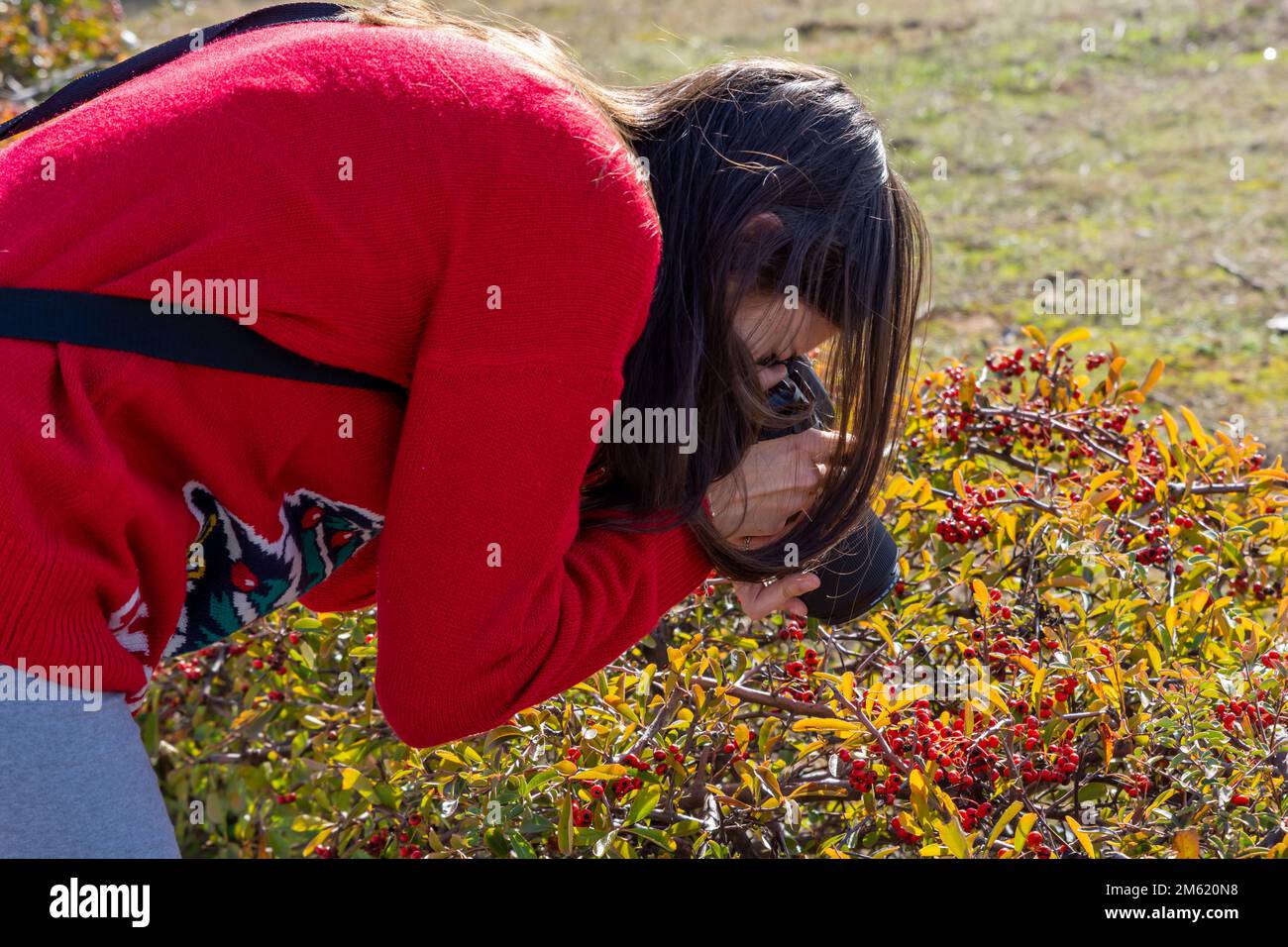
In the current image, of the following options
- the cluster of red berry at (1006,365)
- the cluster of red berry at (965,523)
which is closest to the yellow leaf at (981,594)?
the cluster of red berry at (965,523)

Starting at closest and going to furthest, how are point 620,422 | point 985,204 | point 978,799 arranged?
point 620,422
point 978,799
point 985,204

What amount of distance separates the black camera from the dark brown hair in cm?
7

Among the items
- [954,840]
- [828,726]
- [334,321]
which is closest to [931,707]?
[828,726]

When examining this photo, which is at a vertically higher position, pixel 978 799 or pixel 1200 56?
pixel 1200 56

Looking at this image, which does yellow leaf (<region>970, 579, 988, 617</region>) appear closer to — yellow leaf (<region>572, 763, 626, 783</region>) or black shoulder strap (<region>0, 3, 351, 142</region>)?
yellow leaf (<region>572, 763, 626, 783</region>)

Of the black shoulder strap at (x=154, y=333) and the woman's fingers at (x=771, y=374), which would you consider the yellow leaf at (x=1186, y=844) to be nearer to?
Result: the woman's fingers at (x=771, y=374)

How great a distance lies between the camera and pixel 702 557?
1484 mm

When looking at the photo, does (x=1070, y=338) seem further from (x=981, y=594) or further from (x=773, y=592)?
(x=773, y=592)

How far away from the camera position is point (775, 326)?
139 cm

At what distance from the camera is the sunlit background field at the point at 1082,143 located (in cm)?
500

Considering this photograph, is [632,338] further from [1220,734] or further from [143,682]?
[1220,734]

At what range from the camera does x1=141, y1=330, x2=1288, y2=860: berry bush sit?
1.60 meters
